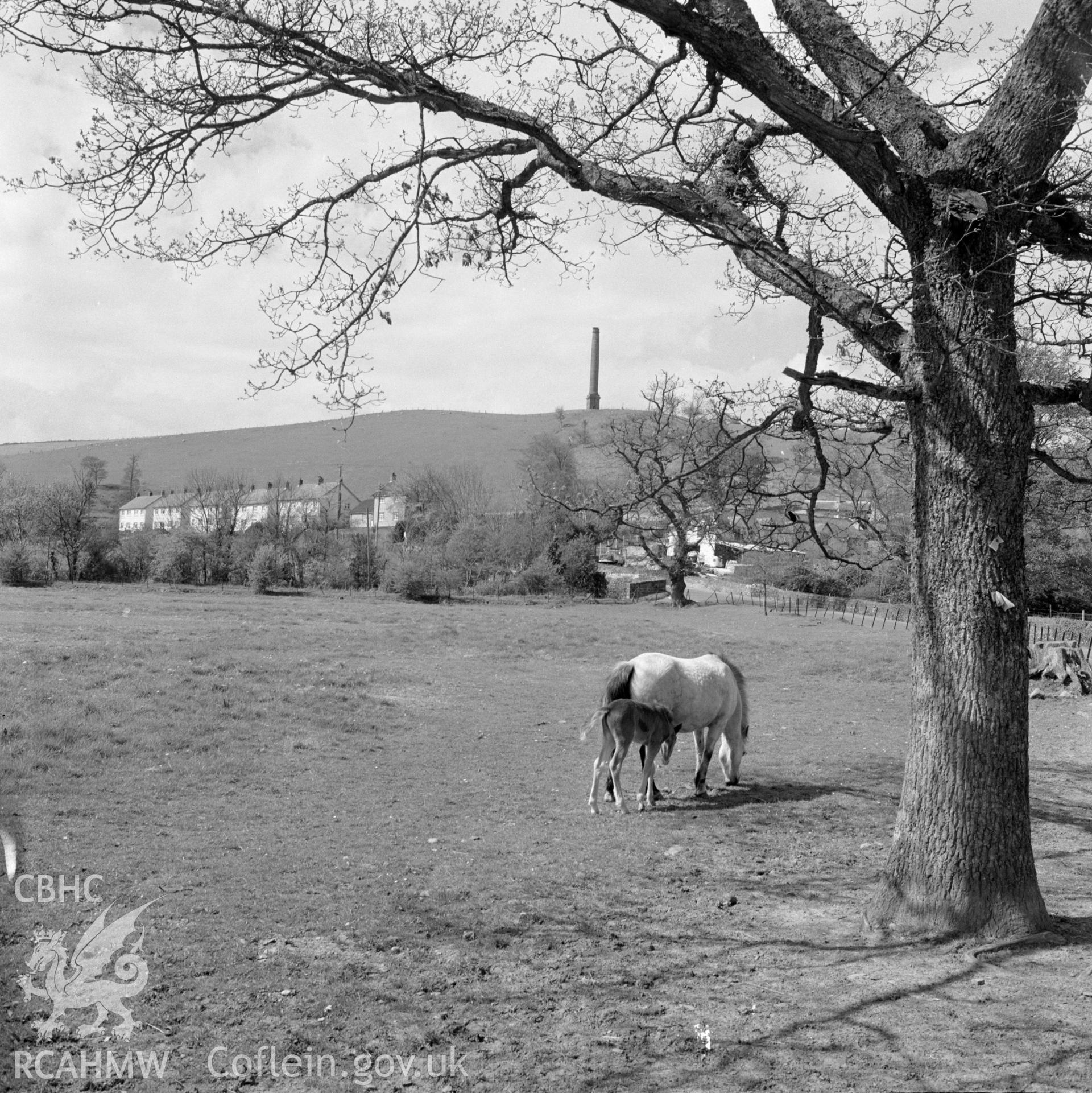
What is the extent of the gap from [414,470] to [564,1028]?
90.6 m

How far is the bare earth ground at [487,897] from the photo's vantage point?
14.5 ft

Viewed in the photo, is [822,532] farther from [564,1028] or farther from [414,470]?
[414,470]

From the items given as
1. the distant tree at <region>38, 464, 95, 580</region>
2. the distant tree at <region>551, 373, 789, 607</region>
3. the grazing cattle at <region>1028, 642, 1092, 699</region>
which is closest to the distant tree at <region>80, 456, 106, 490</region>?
the distant tree at <region>38, 464, 95, 580</region>

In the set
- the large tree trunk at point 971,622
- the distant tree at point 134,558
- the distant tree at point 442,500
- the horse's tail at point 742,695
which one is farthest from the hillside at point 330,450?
the large tree trunk at point 971,622

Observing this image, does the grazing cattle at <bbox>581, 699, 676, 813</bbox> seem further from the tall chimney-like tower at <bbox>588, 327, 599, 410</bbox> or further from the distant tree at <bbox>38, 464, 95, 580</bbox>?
the tall chimney-like tower at <bbox>588, 327, 599, 410</bbox>

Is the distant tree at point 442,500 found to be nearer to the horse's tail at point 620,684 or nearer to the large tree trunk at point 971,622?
the horse's tail at point 620,684

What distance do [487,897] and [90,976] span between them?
8.64 feet

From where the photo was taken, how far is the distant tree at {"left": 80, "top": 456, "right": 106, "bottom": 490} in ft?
322

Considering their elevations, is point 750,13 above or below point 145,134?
above

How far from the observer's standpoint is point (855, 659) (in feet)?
79.0

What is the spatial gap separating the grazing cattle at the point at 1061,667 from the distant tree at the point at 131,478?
101040 mm

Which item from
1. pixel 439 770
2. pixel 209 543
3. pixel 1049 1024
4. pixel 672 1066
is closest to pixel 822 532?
pixel 439 770

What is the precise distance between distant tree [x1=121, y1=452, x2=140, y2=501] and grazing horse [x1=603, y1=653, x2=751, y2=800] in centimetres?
10470

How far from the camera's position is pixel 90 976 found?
16.7 ft
